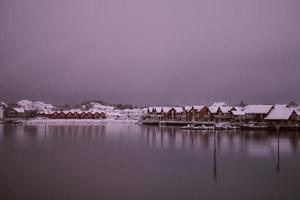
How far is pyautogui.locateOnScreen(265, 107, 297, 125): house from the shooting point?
59.4m

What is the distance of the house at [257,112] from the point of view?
63.9 meters

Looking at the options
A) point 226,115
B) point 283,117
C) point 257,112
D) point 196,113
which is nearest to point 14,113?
point 196,113

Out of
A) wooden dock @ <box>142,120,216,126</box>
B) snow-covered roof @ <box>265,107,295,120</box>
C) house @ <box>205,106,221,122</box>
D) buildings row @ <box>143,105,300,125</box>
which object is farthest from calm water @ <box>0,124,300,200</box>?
house @ <box>205,106,221,122</box>

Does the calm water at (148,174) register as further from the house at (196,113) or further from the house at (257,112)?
the house at (196,113)

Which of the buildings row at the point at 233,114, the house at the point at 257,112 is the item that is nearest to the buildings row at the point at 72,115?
the buildings row at the point at 233,114

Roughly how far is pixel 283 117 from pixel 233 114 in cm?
1241

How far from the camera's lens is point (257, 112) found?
213 ft

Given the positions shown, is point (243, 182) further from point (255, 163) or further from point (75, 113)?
point (75, 113)

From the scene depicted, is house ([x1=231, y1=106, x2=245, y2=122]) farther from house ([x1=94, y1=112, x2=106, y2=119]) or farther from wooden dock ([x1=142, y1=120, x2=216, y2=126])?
house ([x1=94, y1=112, x2=106, y2=119])

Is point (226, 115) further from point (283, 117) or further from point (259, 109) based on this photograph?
point (283, 117)

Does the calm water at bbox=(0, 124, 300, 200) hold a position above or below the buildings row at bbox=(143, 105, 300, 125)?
below

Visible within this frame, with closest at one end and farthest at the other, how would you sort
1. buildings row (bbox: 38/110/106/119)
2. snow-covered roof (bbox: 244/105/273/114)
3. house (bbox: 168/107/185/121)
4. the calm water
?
the calm water, snow-covered roof (bbox: 244/105/273/114), house (bbox: 168/107/185/121), buildings row (bbox: 38/110/106/119)

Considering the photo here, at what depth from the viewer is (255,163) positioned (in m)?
24.2

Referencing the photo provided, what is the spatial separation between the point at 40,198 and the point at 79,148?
694 inches
